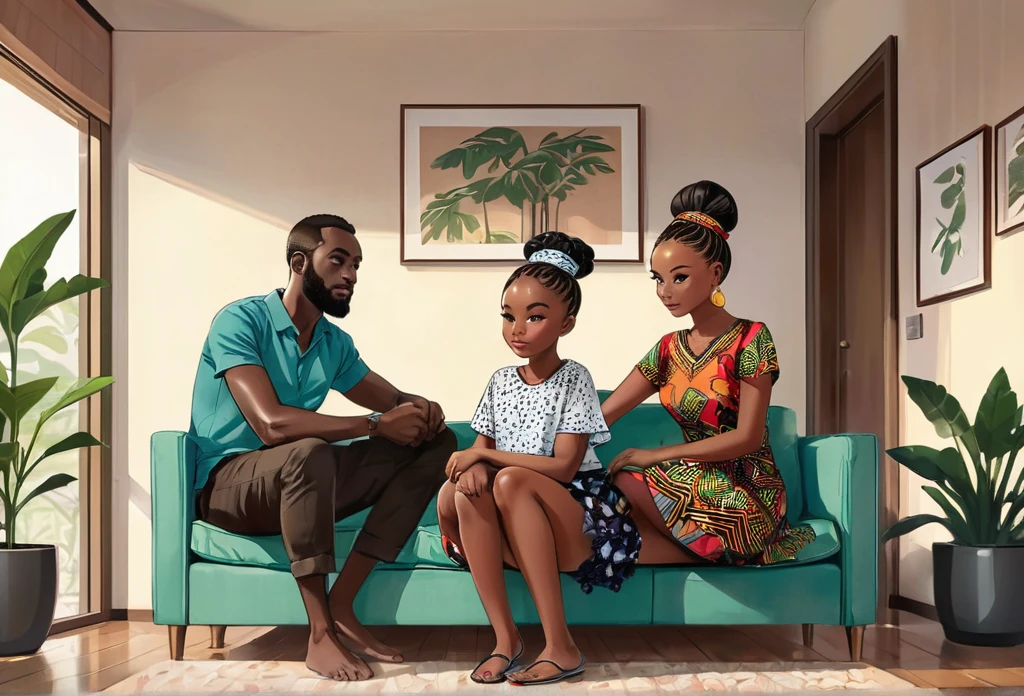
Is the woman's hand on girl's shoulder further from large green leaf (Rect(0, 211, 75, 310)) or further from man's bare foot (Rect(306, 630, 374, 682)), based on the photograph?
large green leaf (Rect(0, 211, 75, 310))

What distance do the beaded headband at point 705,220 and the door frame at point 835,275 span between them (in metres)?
Answer: 0.95

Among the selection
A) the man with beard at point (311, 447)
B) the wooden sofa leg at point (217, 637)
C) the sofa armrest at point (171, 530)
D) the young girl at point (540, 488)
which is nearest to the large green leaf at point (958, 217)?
the young girl at point (540, 488)

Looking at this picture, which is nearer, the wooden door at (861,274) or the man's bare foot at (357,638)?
the man's bare foot at (357,638)

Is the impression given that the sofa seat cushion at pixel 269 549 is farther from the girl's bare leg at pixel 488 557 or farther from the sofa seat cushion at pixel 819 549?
the sofa seat cushion at pixel 819 549

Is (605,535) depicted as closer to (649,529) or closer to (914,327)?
(649,529)

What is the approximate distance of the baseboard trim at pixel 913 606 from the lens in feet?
9.75

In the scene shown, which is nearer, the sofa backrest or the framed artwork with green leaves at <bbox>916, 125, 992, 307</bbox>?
the framed artwork with green leaves at <bbox>916, 125, 992, 307</bbox>

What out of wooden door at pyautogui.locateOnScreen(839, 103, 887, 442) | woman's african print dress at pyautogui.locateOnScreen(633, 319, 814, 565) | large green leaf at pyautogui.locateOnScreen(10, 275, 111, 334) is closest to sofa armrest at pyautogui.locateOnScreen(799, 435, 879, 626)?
woman's african print dress at pyautogui.locateOnScreen(633, 319, 814, 565)

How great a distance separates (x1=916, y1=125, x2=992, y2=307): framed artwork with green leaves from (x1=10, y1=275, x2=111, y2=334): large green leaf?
96.1 inches

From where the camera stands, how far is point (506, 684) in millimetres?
2168

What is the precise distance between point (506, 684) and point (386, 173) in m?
2.32

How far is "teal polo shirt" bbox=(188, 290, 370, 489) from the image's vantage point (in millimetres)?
2602

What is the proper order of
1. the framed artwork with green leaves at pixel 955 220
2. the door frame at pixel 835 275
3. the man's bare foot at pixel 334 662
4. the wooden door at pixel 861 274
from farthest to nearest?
the wooden door at pixel 861 274 < the door frame at pixel 835 275 < the framed artwork with green leaves at pixel 955 220 < the man's bare foot at pixel 334 662

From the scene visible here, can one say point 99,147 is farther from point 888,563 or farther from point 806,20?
point 888,563
